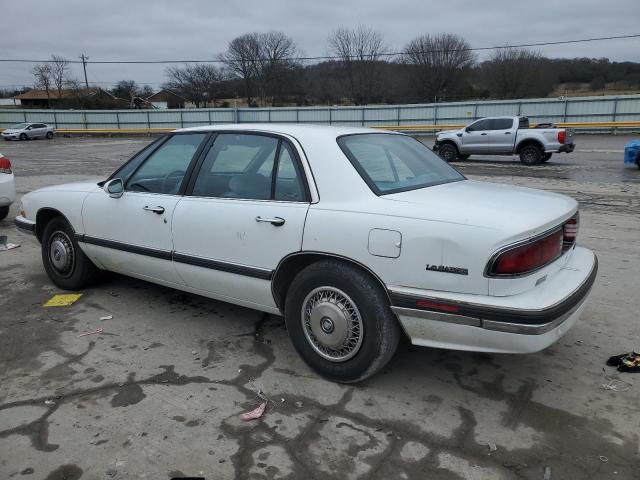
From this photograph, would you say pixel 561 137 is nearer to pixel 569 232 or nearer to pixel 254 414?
pixel 569 232

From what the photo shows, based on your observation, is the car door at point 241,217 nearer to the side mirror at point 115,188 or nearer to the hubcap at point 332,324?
the hubcap at point 332,324

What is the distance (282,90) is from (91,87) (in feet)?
82.9

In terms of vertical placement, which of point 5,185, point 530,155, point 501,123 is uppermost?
point 501,123

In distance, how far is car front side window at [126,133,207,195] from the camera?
3.99 m

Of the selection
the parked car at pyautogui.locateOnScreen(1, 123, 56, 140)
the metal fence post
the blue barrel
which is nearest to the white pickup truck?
the blue barrel

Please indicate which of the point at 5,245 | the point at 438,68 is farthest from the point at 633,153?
the point at 438,68

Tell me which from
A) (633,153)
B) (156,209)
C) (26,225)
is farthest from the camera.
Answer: (633,153)

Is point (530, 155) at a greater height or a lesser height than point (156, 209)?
lesser

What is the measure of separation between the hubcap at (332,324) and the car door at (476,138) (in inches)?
663

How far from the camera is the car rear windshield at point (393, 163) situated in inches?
128

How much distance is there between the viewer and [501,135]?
1816cm

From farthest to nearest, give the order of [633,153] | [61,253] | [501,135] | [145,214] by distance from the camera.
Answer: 1. [501,135]
2. [633,153]
3. [61,253]
4. [145,214]

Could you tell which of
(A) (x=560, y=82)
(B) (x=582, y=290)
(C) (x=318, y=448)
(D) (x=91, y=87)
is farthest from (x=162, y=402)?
(D) (x=91, y=87)

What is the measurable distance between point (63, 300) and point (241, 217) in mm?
2326
